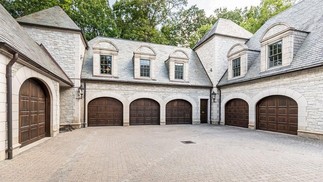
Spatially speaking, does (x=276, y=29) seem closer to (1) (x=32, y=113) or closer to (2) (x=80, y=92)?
(2) (x=80, y=92)

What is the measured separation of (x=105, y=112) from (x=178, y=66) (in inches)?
309

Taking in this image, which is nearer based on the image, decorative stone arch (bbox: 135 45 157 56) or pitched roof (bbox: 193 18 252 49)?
decorative stone arch (bbox: 135 45 157 56)

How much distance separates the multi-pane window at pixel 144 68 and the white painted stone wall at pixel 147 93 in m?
1.17

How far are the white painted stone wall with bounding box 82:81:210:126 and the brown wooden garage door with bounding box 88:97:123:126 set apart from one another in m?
0.41

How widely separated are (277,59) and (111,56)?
490 inches

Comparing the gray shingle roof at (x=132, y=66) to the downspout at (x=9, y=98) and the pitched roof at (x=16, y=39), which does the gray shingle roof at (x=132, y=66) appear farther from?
the downspout at (x=9, y=98)

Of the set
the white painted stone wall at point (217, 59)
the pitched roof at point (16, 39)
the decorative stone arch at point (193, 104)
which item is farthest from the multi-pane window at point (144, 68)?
the pitched roof at point (16, 39)

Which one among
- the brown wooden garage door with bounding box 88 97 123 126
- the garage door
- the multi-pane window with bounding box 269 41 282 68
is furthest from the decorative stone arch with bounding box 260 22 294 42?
the brown wooden garage door with bounding box 88 97 123 126

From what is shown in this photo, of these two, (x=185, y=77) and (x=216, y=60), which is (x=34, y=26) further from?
(x=216, y=60)

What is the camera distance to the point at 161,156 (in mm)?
5914

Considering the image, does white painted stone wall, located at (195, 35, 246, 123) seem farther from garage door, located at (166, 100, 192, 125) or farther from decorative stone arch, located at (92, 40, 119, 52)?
decorative stone arch, located at (92, 40, 119, 52)

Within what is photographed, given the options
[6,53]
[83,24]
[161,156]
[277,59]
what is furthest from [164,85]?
[83,24]

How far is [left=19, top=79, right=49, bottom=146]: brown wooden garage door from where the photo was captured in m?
6.76

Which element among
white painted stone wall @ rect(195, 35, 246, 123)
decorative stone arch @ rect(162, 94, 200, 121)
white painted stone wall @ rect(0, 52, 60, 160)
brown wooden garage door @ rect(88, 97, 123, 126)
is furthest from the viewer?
white painted stone wall @ rect(195, 35, 246, 123)
